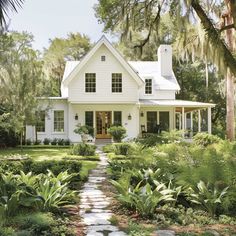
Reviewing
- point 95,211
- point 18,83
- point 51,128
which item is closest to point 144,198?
point 95,211

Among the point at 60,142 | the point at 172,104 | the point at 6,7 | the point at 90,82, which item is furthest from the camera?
the point at 172,104

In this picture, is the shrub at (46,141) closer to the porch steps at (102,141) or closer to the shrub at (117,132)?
the porch steps at (102,141)

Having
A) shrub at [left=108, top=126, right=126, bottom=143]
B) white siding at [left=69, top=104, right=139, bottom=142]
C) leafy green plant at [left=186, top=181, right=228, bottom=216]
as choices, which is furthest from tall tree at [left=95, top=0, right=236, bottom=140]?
white siding at [left=69, top=104, right=139, bottom=142]

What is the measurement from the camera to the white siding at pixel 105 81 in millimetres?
25078

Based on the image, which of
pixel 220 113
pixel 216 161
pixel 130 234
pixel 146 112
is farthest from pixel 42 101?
pixel 220 113

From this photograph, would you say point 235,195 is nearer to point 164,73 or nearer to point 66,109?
point 66,109

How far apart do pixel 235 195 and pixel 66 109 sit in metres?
20.0

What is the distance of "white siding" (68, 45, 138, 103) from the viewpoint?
2508 cm

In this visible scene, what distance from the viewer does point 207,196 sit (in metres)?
7.11

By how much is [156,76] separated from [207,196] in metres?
23.2

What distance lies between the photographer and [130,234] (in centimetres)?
566

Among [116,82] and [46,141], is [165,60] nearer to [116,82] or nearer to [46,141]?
[116,82]

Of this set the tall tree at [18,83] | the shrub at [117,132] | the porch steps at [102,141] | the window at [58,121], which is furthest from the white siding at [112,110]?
the tall tree at [18,83]

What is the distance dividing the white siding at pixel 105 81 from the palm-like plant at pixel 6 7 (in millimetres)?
20496
